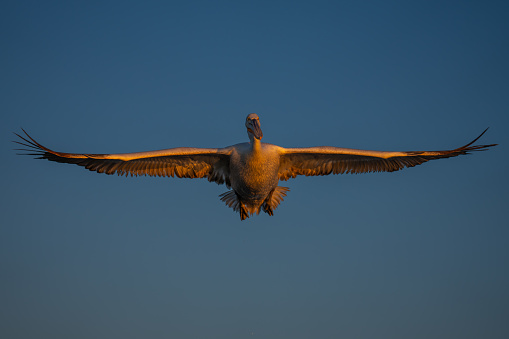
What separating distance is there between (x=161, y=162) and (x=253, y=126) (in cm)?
201

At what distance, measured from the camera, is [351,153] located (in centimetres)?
1136

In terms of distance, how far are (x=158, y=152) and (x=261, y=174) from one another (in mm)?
1877

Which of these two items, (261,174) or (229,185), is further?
(229,185)

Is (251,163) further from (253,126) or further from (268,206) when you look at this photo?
(268,206)

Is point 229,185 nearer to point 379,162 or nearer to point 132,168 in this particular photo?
point 132,168

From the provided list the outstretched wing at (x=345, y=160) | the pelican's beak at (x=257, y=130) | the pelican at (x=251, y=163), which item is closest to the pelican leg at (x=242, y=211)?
the pelican at (x=251, y=163)

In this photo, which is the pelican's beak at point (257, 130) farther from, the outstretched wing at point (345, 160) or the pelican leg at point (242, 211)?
the pelican leg at point (242, 211)

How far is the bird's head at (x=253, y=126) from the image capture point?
10625 mm

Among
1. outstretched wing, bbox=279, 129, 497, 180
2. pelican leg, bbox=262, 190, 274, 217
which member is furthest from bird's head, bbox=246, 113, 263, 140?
pelican leg, bbox=262, 190, 274, 217

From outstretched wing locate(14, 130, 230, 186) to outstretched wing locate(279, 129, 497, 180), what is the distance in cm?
125

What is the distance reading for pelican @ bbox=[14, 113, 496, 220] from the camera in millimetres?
10992

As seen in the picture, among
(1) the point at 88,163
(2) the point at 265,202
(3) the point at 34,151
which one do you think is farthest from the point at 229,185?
(3) the point at 34,151

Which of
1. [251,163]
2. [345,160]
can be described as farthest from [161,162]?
[345,160]

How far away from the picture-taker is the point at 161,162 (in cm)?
1172
